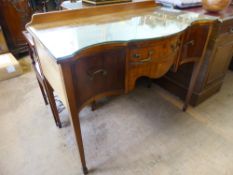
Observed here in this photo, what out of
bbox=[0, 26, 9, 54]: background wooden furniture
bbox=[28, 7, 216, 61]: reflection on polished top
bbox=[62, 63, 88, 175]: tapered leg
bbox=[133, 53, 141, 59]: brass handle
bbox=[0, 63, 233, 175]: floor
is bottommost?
bbox=[0, 63, 233, 175]: floor

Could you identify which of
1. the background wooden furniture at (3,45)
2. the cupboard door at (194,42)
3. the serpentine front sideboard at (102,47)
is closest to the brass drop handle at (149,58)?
the serpentine front sideboard at (102,47)

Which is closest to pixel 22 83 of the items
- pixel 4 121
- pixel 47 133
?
pixel 4 121

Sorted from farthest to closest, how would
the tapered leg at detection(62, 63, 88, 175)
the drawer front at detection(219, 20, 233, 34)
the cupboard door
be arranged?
1. the drawer front at detection(219, 20, 233, 34)
2. the cupboard door
3. the tapered leg at detection(62, 63, 88, 175)

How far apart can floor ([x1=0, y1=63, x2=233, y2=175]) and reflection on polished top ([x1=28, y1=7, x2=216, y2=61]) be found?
2.76 ft

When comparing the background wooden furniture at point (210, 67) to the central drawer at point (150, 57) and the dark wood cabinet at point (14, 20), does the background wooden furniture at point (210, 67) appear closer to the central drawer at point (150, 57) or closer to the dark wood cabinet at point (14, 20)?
the central drawer at point (150, 57)

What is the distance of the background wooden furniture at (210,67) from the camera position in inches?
52.9

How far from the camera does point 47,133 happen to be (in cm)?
144

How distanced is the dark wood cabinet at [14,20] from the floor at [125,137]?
0.81 m

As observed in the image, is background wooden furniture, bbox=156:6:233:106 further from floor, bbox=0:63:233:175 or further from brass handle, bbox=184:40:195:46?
floor, bbox=0:63:233:175

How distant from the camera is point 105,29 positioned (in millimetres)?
959

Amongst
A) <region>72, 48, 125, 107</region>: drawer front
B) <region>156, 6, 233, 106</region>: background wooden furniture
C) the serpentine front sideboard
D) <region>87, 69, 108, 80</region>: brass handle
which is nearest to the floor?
<region>156, 6, 233, 106</region>: background wooden furniture

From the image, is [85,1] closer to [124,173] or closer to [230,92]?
[124,173]

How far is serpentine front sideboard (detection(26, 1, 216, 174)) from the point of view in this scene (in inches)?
31.5

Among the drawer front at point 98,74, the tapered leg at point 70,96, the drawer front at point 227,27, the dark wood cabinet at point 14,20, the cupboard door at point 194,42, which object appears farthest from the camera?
the dark wood cabinet at point 14,20
